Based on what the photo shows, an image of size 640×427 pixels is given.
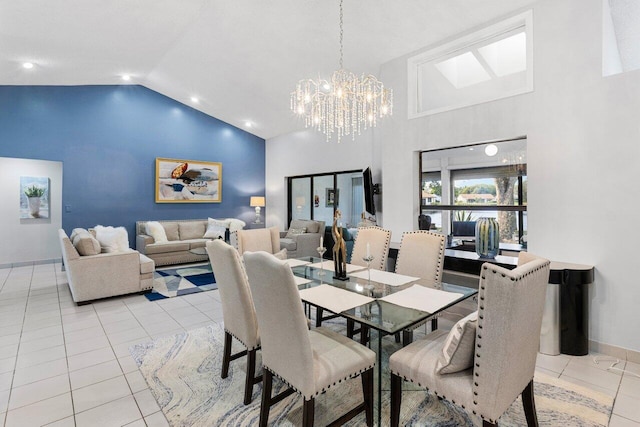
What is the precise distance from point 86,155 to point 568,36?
7629 mm

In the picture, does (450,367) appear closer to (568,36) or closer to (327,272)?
(327,272)

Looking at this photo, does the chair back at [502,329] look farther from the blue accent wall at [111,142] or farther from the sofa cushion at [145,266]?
the blue accent wall at [111,142]

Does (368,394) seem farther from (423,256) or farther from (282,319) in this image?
(423,256)

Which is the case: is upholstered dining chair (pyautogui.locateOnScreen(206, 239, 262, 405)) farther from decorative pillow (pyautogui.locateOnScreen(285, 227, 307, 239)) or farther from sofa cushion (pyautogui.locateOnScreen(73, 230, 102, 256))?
decorative pillow (pyautogui.locateOnScreen(285, 227, 307, 239))

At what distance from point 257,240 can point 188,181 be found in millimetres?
4821

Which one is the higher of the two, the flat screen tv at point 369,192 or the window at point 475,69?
the window at point 475,69

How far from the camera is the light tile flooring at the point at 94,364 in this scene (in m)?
1.96

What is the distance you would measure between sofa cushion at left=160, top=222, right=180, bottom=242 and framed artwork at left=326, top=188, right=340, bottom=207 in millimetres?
3429

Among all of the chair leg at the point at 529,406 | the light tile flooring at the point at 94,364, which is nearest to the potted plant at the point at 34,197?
the light tile flooring at the point at 94,364

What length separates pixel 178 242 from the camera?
661cm

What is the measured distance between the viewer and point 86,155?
20.7ft

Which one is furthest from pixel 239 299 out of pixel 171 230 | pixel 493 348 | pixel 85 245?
pixel 171 230

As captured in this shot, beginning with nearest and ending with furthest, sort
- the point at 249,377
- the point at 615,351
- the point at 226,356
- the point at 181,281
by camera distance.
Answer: the point at 249,377
the point at 226,356
the point at 615,351
the point at 181,281

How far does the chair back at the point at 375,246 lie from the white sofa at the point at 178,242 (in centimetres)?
353
